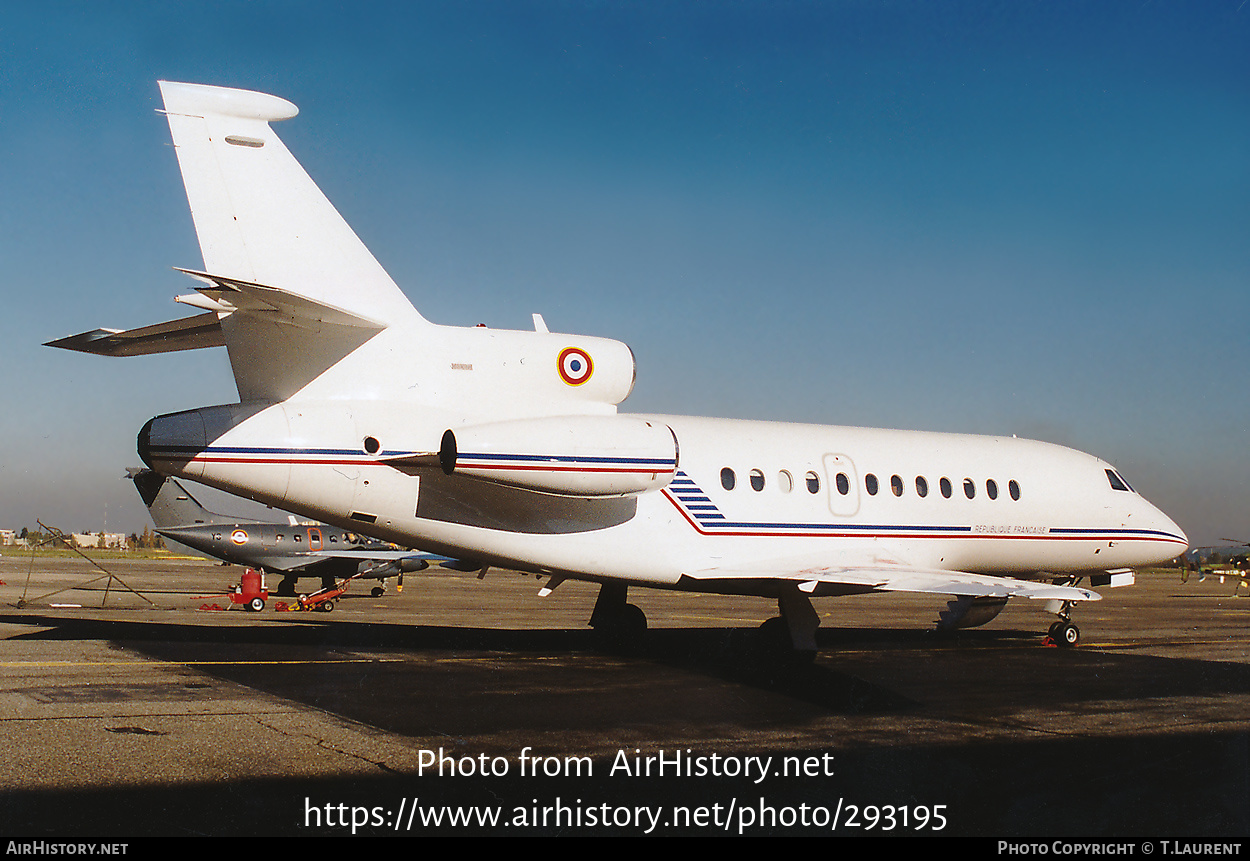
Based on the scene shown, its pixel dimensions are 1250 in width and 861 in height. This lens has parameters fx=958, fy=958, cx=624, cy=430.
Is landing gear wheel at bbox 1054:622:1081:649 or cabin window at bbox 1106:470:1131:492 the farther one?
cabin window at bbox 1106:470:1131:492

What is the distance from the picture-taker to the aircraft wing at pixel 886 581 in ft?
33.6

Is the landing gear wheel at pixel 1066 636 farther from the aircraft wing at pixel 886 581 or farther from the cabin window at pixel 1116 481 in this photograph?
the aircraft wing at pixel 886 581

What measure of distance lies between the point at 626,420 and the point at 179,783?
652 centimetres

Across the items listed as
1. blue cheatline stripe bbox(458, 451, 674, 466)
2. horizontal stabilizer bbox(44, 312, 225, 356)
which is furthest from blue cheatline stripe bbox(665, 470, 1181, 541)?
horizontal stabilizer bbox(44, 312, 225, 356)

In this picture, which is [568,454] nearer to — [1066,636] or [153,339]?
[153,339]

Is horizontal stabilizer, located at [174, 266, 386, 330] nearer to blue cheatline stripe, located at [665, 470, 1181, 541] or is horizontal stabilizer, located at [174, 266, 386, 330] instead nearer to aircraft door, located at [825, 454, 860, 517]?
blue cheatline stripe, located at [665, 470, 1181, 541]

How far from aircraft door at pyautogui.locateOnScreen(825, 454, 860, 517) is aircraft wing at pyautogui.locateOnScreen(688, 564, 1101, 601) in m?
0.95

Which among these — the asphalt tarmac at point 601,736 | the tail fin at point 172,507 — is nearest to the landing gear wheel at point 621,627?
the asphalt tarmac at point 601,736

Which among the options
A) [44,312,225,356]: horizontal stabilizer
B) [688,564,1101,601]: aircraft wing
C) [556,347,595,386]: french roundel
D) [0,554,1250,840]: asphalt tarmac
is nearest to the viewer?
[0,554,1250,840]: asphalt tarmac

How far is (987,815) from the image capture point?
232 inches

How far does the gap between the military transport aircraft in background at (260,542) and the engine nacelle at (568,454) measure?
13.3 m

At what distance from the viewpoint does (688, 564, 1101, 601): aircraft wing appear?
1024 centimetres

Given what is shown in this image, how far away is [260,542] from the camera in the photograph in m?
24.8

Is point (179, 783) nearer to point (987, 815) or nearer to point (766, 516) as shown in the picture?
point (987, 815)
